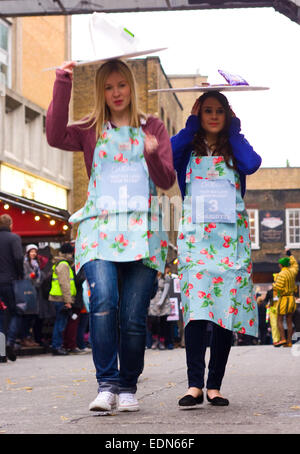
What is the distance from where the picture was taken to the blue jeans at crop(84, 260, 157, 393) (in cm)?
478

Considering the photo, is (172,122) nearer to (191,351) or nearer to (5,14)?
(5,14)

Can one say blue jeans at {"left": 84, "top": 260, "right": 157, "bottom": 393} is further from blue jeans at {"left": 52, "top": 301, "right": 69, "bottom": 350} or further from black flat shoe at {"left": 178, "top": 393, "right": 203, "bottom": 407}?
blue jeans at {"left": 52, "top": 301, "right": 69, "bottom": 350}

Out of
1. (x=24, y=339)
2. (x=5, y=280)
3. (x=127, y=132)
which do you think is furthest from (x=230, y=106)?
(x=24, y=339)

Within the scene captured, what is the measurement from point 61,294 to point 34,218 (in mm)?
3406

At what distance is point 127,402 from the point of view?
4918mm

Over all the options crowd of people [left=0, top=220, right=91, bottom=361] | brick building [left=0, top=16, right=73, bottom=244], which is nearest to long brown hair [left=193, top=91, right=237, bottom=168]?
crowd of people [left=0, top=220, right=91, bottom=361]

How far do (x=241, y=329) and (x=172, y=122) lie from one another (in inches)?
1493

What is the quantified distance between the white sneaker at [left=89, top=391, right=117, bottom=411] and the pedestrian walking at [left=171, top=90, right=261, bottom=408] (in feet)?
→ 2.25

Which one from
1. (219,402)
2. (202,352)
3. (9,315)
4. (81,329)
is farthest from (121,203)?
(81,329)

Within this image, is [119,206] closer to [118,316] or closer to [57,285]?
[118,316]

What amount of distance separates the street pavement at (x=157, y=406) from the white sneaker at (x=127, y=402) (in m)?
0.04

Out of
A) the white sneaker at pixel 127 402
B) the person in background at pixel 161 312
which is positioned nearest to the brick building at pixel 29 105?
the person in background at pixel 161 312

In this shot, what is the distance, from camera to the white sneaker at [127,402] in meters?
4.90

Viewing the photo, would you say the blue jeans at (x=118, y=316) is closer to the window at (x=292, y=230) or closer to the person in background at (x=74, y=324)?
the person in background at (x=74, y=324)
